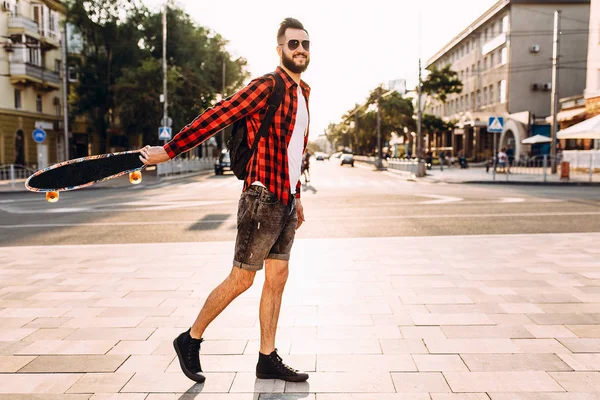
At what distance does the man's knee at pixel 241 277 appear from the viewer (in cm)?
313

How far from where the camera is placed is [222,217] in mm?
12023

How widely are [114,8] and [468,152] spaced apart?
34588 mm

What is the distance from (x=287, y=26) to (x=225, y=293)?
4.87 feet

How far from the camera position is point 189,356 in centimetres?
320

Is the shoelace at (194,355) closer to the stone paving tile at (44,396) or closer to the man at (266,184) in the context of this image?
the man at (266,184)

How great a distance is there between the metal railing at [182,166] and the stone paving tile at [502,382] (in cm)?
2875

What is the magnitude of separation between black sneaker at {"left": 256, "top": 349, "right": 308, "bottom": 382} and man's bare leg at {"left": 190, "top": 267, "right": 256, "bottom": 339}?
1.20ft

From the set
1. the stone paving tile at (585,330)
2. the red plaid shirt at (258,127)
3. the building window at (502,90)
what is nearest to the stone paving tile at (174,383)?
the red plaid shirt at (258,127)

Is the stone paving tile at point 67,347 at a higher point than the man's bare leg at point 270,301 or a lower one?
lower

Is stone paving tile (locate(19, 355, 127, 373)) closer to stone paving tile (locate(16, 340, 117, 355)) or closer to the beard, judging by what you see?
stone paving tile (locate(16, 340, 117, 355))

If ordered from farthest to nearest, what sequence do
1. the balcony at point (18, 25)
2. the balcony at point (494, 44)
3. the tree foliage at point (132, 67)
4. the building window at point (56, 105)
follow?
the balcony at point (494, 44) → the building window at point (56, 105) → the tree foliage at point (132, 67) → the balcony at point (18, 25)

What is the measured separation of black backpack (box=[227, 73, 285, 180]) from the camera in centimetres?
302

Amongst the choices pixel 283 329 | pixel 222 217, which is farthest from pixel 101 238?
pixel 283 329

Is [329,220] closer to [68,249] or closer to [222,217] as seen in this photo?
[222,217]
